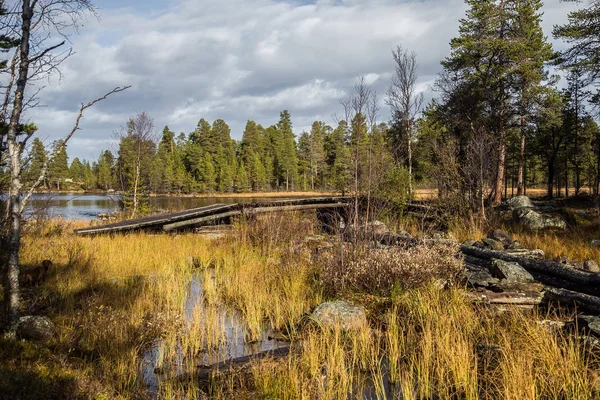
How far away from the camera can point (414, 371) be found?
443 cm

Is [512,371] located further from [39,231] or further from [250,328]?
[39,231]

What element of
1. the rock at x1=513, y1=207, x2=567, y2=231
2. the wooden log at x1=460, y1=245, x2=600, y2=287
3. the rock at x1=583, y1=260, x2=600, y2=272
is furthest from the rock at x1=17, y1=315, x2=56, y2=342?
the rock at x1=513, y1=207, x2=567, y2=231

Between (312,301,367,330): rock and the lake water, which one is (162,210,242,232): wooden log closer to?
the lake water

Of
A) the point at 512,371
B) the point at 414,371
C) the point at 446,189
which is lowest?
the point at 414,371

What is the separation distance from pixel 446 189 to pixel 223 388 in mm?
12915

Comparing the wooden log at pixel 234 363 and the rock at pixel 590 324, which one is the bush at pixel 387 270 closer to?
the rock at pixel 590 324

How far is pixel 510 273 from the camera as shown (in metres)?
7.30

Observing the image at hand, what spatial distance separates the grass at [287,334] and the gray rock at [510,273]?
38.5 inches

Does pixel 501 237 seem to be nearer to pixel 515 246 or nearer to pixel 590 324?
pixel 515 246

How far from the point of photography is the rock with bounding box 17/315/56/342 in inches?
180

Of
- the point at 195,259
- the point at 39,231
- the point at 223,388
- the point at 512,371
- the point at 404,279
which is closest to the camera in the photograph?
the point at 512,371

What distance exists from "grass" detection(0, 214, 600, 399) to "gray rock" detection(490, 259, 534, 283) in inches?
38.5

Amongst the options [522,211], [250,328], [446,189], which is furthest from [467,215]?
[250,328]

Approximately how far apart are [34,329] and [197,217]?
1046cm
